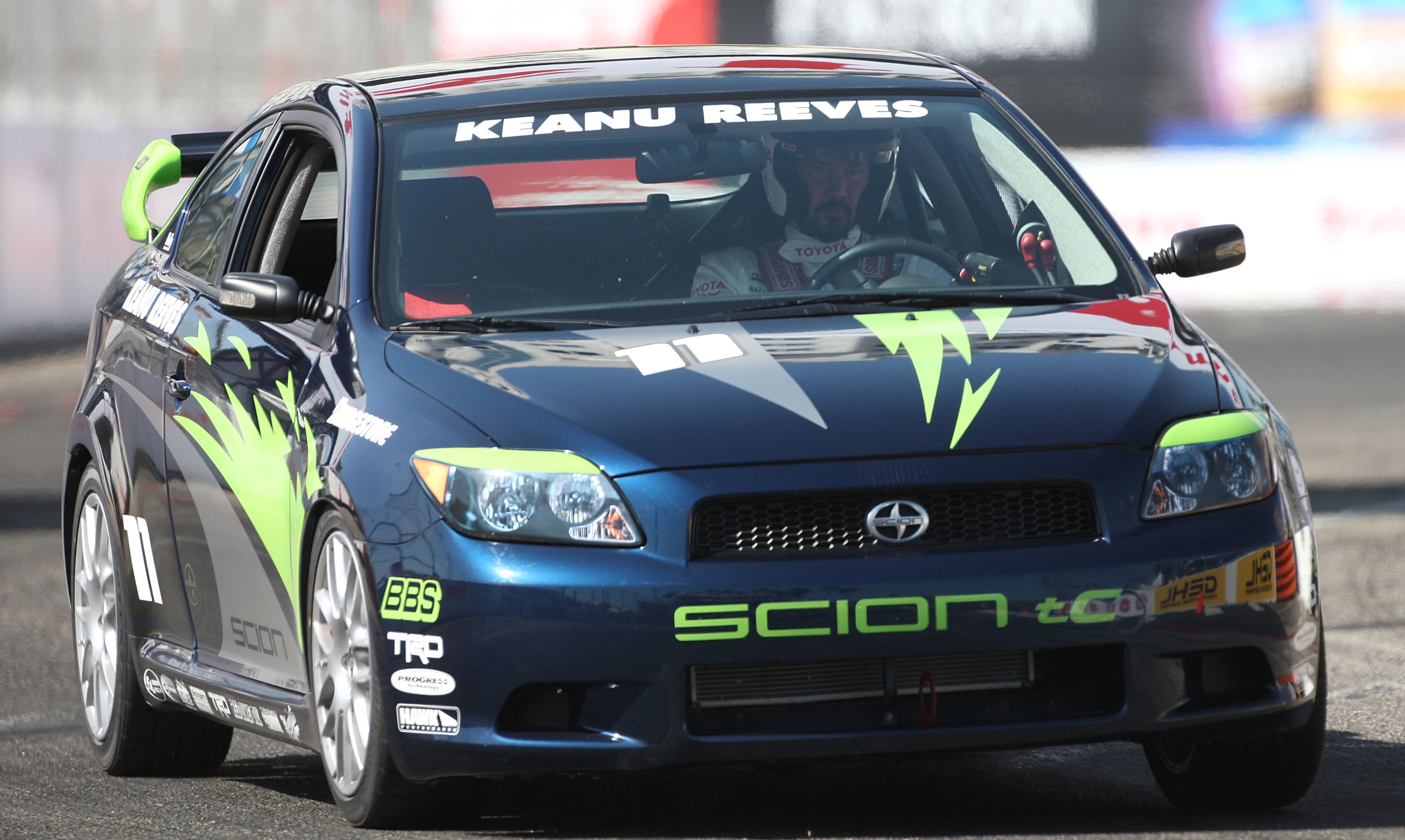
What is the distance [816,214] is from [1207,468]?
1.29 meters

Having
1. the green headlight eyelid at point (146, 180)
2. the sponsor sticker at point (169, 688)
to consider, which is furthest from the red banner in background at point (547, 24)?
the sponsor sticker at point (169, 688)

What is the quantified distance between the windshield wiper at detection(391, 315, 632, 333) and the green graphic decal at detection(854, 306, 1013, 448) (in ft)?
1.83

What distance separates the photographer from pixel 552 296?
546 centimetres

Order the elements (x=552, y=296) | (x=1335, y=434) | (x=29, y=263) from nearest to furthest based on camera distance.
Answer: (x=552, y=296)
(x=1335, y=434)
(x=29, y=263)

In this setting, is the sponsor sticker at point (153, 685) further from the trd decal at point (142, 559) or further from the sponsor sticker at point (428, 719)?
the sponsor sticker at point (428, 719)

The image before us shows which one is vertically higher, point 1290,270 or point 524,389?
point 524,389

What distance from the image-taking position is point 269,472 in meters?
5.40

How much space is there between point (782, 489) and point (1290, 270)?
38.9ft

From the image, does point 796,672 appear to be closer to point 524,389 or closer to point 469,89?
point 524,389

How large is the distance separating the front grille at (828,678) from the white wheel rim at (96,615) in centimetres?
230

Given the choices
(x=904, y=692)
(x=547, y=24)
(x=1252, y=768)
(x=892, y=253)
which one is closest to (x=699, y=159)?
(x=892, y=253)

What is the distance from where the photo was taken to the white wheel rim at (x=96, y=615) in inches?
256

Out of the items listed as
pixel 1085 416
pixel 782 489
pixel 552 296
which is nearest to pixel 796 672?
pixel 782 489

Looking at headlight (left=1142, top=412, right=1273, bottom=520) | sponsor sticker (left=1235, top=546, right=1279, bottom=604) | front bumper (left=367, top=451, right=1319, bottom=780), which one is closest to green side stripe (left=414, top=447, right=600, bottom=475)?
front bumper (left=367, top=451, right=1319, bottom=780)
